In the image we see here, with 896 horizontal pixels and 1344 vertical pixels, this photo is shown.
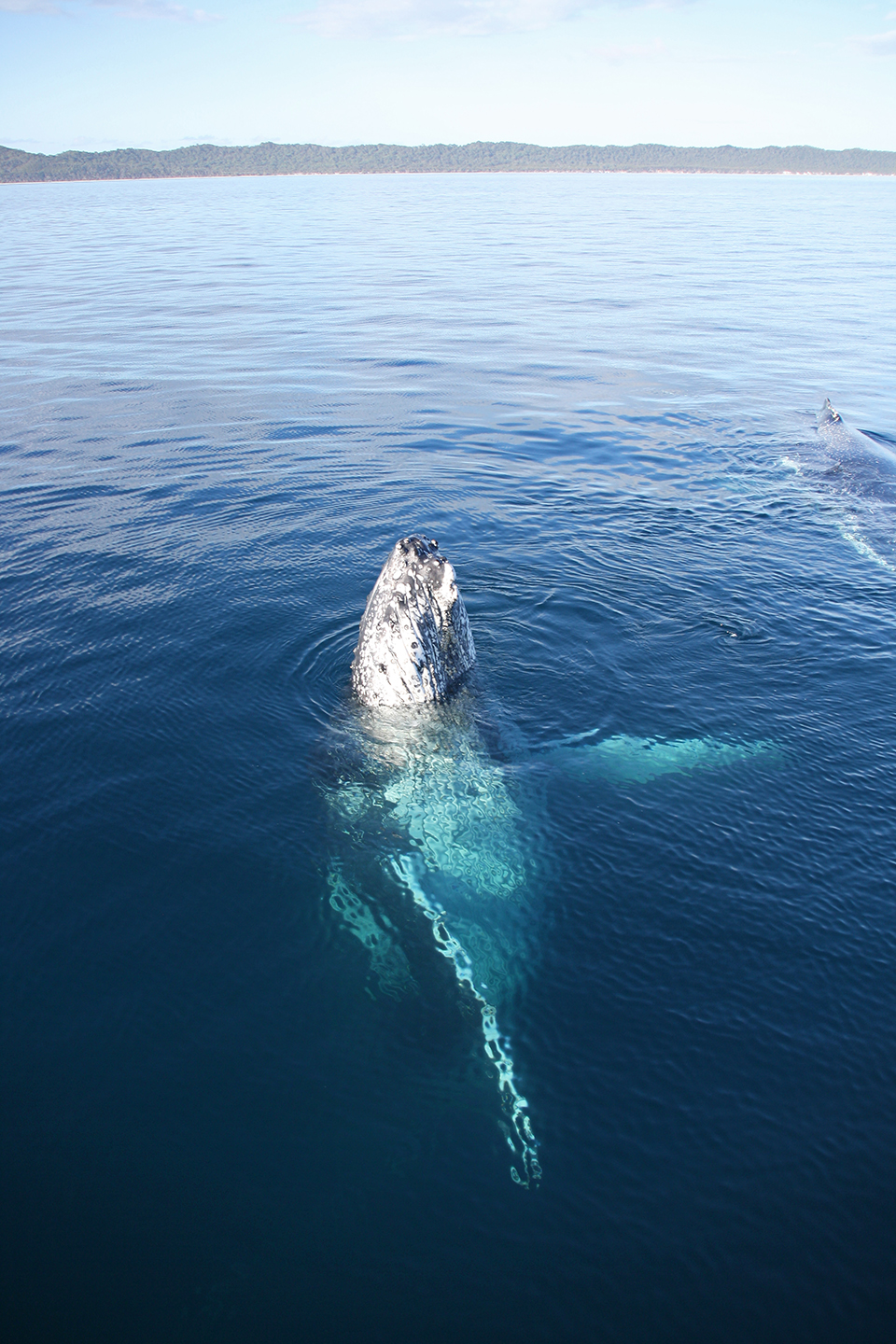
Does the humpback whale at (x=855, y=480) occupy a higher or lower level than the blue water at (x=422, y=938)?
lower

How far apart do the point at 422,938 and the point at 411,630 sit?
13.8 feet

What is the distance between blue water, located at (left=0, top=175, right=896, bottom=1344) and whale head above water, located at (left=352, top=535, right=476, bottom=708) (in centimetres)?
95

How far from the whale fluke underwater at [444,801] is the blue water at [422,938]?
0.17 metres

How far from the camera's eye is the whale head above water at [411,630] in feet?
35.9

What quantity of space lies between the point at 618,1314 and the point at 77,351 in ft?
114

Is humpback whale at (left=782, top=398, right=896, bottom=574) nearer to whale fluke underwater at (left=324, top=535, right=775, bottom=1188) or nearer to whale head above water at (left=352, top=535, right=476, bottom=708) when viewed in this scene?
whale fluke underwater at (left=324, top=535, right=775, bottom=1188)

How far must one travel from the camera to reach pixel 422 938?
27.7 ft

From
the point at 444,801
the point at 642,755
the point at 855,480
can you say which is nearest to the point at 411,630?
the point at 444,801

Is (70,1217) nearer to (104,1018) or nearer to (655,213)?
(104,1018)

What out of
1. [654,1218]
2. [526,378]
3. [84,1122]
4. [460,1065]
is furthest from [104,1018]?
[526,378]

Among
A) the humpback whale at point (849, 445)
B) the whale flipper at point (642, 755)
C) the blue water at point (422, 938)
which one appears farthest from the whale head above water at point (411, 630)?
the humpback whale at point (849, 445)

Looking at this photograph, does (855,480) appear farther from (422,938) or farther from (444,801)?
(422,938)

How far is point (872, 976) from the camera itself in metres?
8.02

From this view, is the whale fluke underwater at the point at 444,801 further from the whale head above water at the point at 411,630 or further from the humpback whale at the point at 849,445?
the humpback whale at the point at 849,445
